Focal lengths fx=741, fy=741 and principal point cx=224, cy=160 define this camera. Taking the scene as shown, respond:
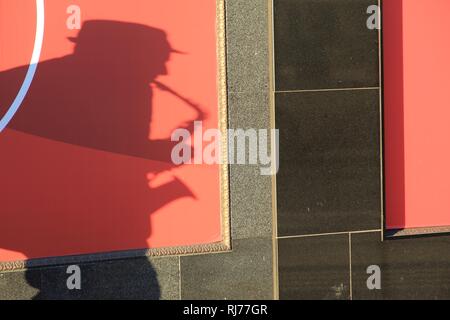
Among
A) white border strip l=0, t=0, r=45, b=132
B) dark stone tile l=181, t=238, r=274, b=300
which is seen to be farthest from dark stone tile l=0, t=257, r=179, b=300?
white border strip l=0, t=0, r=45, b=132

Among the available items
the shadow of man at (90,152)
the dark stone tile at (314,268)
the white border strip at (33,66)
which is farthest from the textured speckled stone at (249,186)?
the white border strip at (33,66)

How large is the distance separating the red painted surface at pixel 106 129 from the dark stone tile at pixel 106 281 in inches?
8.5

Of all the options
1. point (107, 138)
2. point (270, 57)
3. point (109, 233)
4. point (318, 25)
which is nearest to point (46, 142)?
point (107, 138)

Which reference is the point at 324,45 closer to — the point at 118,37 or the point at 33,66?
the point at 118,37

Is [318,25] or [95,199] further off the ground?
[318,25]

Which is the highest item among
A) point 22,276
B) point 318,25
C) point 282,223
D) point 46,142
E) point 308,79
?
point 318,25

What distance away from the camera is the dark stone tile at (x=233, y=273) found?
352 inches

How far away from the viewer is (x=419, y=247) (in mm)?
9555

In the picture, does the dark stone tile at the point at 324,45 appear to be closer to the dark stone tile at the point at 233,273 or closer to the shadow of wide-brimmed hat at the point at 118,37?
the shadow of wide-brimmed hat at the point at 118,37

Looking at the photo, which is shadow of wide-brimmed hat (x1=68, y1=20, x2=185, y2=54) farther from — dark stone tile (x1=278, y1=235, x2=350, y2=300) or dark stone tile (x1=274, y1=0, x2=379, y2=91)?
dark stone tile (x1=278, y1=235, x2=350, y2=300)

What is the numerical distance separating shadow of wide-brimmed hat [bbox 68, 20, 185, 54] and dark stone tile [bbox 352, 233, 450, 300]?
3.41 metres

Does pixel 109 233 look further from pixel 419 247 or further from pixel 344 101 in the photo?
pixel 419 247

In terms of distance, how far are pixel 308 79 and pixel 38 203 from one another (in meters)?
3.51

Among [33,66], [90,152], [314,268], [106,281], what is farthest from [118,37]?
[314,268]
